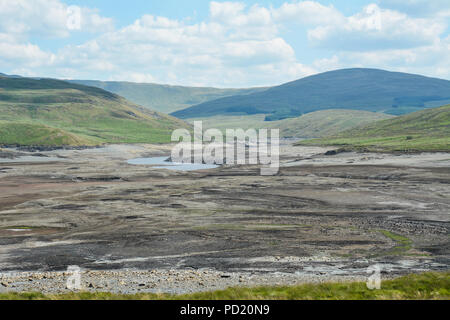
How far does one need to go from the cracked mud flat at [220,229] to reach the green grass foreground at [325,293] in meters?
4.12

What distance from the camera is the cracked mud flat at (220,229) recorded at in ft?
95.7

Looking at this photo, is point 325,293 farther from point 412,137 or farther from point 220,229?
point 412,137

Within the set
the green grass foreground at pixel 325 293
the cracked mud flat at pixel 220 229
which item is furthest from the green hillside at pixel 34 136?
the green grass foreground at pixel 325 293

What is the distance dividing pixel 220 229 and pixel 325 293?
23280mm

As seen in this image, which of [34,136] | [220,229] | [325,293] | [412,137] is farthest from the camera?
[34,136]

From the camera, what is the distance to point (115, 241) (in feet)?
130

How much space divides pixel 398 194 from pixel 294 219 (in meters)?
22.5

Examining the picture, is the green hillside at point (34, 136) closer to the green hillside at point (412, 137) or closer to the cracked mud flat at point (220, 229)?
the cracked mud flat at point (220, 229)

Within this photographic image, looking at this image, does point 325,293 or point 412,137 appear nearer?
point 325,293

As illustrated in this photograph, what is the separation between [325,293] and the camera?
20.6 metres

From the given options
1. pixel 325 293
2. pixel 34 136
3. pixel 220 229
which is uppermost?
pixel 34 136

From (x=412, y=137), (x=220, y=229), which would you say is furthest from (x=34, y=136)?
(x=220, y=229)

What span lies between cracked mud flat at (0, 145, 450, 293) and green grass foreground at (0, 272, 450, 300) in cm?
412

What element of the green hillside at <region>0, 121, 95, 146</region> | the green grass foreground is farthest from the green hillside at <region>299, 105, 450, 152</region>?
the green grass foreground
